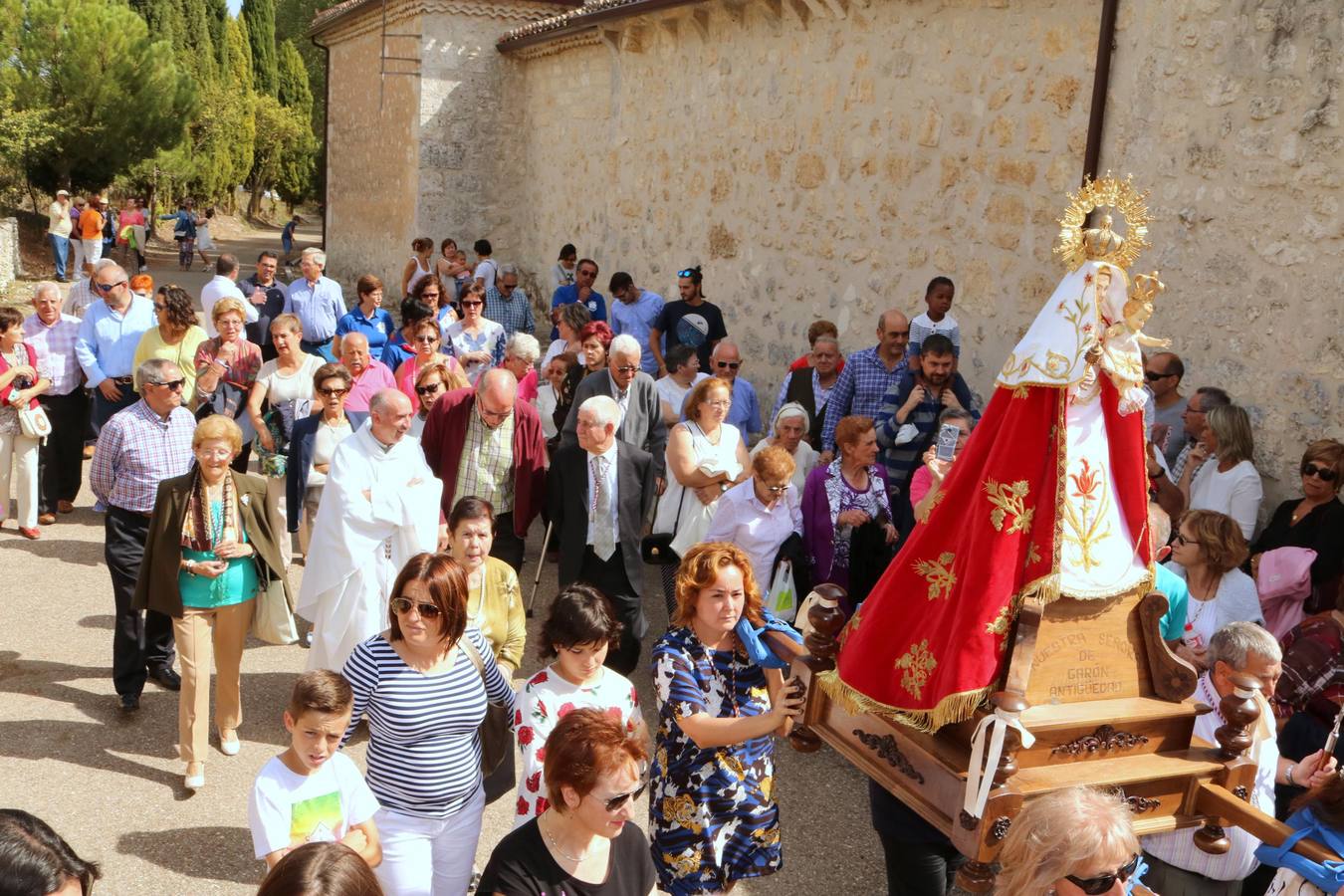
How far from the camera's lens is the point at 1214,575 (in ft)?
16.6

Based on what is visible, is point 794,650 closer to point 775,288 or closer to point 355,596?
point 355,596

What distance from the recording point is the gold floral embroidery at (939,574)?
124 inches

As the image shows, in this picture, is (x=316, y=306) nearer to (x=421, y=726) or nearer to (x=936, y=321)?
(x=936, y=321)

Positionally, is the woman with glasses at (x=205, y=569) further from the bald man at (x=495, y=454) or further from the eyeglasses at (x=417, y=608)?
the eyeglasses at (x=417, y=608)

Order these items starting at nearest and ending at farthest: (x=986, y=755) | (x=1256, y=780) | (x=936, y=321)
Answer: (x=986, y=755) < (x=1256, y=780) < (x=936, y=321)

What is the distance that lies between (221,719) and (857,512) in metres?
3.41

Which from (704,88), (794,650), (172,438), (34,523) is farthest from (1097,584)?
(704,88)

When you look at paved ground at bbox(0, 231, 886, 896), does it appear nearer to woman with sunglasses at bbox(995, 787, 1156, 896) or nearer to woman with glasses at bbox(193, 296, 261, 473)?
woman with glasses at bbox(193, 296, 261, 473)

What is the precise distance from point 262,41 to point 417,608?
4761 centimetres

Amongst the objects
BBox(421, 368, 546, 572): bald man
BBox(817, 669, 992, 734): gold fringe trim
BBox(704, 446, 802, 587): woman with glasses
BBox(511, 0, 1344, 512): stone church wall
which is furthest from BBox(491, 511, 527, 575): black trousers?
BBox(511, 0, 1344, 512): stone church wall

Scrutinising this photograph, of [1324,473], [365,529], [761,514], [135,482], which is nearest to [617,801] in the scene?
[365,529]

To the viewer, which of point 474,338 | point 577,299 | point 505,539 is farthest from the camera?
point 577,299

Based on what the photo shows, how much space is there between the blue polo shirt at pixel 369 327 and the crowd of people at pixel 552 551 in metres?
0.03

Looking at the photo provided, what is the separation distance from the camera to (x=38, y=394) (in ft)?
30.0
